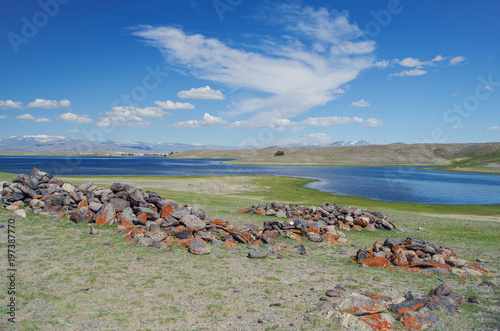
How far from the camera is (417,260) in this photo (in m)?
14.8

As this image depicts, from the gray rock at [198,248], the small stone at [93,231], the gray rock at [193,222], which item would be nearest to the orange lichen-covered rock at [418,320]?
the gray rock at [198,248]

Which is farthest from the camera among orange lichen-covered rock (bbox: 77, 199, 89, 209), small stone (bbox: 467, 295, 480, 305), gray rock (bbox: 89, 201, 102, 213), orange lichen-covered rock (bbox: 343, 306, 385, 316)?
orange lichen-covered rock (bbox: 77, 199, 89, 209)

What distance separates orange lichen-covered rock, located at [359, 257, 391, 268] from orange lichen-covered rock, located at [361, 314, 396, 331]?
21.9ft

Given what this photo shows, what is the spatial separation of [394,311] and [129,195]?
17636 millimetres

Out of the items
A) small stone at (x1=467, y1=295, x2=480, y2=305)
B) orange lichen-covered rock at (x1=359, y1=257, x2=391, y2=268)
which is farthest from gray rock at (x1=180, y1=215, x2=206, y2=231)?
small stone at (x1=467, y1=295, x2=480, y2=305)

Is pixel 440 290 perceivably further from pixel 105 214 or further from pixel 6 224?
pixel 6 224

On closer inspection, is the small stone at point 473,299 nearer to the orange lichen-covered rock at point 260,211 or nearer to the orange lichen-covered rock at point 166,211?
the orange lichen-covered rock at point 166,211

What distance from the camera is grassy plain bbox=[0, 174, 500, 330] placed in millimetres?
8547

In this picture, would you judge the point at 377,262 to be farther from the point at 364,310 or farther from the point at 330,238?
the point at 364,310

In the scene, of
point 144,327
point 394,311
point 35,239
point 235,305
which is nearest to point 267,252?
point 235,305

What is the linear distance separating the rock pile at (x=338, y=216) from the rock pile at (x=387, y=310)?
1355 centimetres

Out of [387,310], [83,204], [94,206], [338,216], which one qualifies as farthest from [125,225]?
[338,216]

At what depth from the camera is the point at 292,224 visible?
2102cm

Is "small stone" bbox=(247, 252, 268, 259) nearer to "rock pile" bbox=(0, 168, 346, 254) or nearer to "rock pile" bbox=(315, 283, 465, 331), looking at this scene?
"rock pile" bbox=(0, 168, 346, 254)
